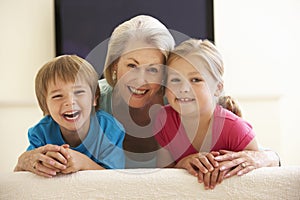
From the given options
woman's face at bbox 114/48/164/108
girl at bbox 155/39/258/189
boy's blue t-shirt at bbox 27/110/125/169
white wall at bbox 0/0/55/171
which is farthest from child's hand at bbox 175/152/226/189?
white wall at bbox 0/0/55/171

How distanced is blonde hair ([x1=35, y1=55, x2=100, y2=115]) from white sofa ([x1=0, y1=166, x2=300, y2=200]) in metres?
0.33

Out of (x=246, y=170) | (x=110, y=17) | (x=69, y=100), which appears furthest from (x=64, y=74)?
(x=110, y=17)

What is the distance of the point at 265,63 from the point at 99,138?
1.79 metres

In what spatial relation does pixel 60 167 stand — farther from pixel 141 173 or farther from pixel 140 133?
pixel 140 133

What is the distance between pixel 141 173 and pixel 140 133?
0.36 meters

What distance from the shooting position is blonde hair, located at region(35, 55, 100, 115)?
132cm

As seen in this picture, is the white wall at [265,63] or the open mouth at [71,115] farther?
the white wall at [265,63]

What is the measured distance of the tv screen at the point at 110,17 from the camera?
9.36ft

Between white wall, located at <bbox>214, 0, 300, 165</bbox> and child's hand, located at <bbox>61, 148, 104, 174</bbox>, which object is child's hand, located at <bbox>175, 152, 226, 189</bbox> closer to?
child's hand, located at <bbox>61, 148, 104, 174</bbox>

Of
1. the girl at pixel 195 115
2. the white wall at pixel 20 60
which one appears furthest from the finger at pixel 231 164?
the white wall at pixel 20 60

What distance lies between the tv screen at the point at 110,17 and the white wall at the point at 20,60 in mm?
95

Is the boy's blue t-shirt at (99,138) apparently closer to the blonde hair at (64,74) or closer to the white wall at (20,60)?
the blonde hair at (64,74)

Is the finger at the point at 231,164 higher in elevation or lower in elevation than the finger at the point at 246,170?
higher

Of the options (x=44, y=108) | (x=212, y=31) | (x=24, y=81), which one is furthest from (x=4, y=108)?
(x=44, y=108)
